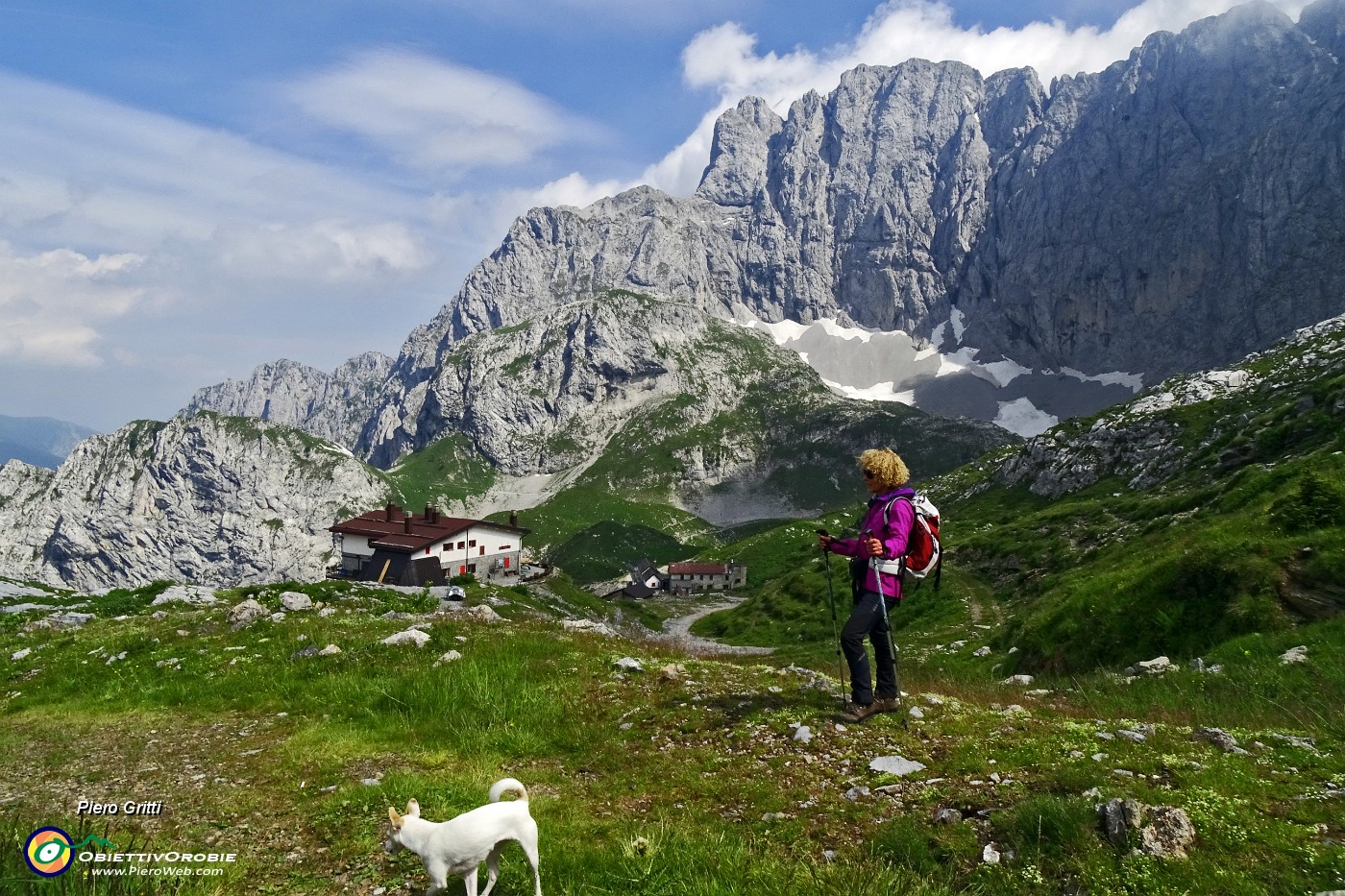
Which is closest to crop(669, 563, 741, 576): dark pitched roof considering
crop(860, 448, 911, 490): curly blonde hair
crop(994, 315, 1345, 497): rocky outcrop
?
crop(994, 315, 1345, 497): rocky outcrop

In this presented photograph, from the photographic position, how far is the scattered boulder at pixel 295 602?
27.4 m

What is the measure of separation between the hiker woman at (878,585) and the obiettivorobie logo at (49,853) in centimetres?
925

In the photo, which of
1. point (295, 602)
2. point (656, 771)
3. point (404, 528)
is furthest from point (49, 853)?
point (404, 528)

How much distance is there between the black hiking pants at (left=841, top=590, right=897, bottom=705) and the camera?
1080cm

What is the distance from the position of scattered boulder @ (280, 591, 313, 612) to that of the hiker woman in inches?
955

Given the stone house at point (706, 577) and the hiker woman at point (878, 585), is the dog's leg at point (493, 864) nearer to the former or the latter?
the hiker woman at point (878, 585)

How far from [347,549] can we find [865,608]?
313 ft

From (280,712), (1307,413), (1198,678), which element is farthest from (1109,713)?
(1307,413)

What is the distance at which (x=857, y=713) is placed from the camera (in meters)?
10.7

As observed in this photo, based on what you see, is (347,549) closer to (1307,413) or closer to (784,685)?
(784,685)

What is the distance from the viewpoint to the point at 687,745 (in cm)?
1049

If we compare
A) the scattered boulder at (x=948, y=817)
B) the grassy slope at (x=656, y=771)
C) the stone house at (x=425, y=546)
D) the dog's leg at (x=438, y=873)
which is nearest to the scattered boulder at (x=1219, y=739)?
the grassy slope at (x=656, y=771)

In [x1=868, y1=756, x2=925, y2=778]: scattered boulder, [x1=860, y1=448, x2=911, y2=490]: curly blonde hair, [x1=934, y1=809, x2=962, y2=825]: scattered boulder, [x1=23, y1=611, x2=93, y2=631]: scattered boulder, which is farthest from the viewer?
[x1=23, y1=611, x2=93, y2=631]: scattered boulder

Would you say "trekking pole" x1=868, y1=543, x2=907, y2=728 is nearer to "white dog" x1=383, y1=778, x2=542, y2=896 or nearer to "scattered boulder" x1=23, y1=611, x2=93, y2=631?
"white dog" x1=383, y1=778, x2=542, y2=896
